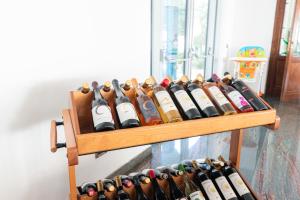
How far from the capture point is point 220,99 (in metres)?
1.11

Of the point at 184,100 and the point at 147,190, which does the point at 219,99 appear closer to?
the point at 184,100

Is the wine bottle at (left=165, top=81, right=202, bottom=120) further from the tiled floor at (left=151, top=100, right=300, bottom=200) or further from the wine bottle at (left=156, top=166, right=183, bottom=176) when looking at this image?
the tiled floor at (left=151, top=100, right=300, bottom=200)

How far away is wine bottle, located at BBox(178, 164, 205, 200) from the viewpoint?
129cm

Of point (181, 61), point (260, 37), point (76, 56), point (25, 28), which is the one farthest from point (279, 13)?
point (25, 28)

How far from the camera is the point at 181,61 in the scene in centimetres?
376

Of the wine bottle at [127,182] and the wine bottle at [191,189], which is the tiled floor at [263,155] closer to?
the wine bottle at [191,189]

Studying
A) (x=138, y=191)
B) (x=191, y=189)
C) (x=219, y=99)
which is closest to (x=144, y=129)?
(x=219, y=99)

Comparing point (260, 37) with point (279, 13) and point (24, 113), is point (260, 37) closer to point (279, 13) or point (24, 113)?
point (279, 13)

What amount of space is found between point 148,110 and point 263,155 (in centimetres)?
215

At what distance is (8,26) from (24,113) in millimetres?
456

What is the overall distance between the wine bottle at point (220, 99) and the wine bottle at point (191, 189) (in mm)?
469

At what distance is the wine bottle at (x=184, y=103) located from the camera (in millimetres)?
1029

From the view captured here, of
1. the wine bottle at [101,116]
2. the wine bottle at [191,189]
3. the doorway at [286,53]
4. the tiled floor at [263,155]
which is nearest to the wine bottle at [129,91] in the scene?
the wine bottle at [101,116]

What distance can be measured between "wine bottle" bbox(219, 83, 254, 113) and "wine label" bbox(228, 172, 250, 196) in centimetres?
47
